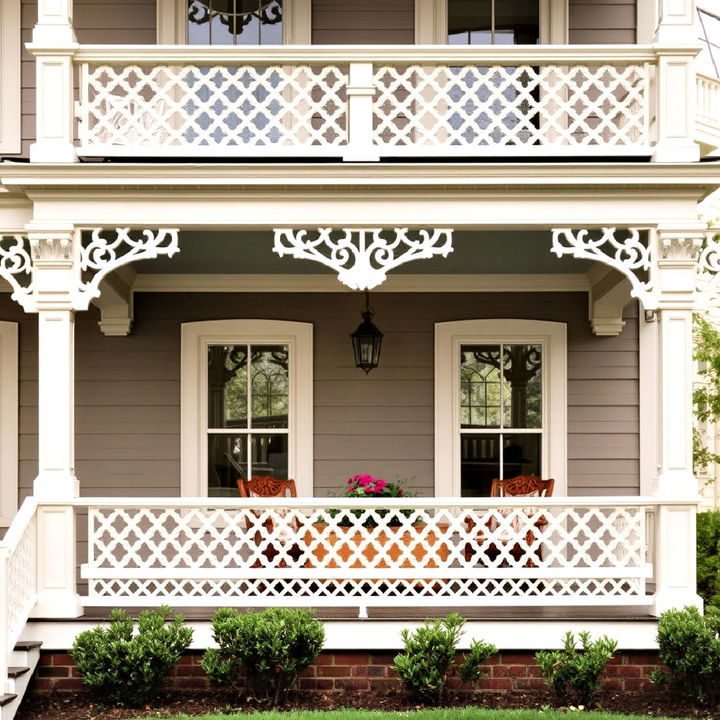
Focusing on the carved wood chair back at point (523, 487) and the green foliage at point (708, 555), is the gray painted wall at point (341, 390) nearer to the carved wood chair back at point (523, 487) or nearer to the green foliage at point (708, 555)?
the carved wood chair back at point (523, 487)

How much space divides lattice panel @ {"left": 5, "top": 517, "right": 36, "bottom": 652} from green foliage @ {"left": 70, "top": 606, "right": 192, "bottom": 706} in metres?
0.40

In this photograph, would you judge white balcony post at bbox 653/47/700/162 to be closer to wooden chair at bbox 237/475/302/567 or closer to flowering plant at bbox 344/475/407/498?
flowering plant at bbox 344/475/407/498

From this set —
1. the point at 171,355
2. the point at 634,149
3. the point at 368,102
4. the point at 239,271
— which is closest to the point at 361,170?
the point at 368,102

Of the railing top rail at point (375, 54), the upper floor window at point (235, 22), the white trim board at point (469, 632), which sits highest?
the upper floor window at point (235, 22)

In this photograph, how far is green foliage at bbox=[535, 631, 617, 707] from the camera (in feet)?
20.7

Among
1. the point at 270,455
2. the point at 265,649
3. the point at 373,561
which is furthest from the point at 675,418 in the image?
the point at 270,455

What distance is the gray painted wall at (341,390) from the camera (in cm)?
923

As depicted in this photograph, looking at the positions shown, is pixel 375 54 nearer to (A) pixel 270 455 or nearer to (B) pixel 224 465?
(A) pixel 270 455

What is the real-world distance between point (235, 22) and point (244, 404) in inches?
143

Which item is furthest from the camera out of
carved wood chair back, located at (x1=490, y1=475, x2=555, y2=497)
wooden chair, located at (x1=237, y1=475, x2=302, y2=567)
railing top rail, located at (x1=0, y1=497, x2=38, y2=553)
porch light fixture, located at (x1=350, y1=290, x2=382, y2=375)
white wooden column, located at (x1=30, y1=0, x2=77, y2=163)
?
porch light fixture, located at (x1=350, y1=290, x2=382, y2=375)

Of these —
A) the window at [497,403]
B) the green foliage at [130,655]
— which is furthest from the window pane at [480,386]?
the green foliage at [130,655]

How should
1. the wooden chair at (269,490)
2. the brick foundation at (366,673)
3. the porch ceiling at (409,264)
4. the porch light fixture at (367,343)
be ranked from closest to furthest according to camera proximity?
the brick foundation at (366,673) < the porch ceiling at (409,264) < the wooden chair at (269,490) < the porch light fixture at (367,343)

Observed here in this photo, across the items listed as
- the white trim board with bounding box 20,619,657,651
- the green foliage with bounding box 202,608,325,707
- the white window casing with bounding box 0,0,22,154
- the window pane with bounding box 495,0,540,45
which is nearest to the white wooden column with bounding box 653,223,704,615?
the white trim board with bounding box 20,619,657,651

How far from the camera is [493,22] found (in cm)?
917
